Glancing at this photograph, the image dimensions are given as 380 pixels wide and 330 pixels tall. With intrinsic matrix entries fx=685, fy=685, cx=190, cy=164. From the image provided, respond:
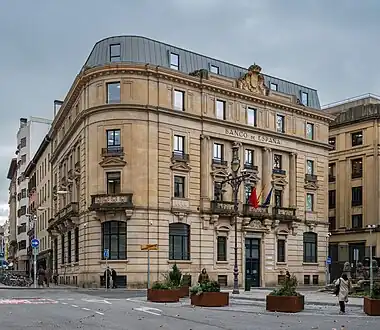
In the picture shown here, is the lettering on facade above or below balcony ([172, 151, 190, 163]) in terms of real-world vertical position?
above

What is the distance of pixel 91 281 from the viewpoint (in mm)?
53469

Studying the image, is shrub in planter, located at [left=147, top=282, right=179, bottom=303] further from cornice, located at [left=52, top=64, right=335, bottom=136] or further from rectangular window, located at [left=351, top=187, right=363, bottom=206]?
rectangular window, located at [left=351, top=187, right=363, bottom=206]

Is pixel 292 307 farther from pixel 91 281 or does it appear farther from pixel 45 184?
pixel 45 184

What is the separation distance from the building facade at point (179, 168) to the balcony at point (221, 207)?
0.29 feet

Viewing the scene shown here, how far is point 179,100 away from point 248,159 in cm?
938

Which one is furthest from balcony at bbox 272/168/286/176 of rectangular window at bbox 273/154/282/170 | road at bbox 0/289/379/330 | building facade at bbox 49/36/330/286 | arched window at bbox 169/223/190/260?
road at bbox 0/289/379/330

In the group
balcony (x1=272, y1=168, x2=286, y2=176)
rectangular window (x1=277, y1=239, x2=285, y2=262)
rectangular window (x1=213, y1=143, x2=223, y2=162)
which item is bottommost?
rectangular window (x1=277, y1=239, x2=285, y2=262)

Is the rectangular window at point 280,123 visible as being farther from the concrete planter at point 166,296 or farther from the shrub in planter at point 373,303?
the shrub in planter at point 373,303

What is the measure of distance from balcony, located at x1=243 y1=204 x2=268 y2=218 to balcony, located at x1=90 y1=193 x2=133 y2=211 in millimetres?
11871

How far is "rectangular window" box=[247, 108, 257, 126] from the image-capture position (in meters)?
60.9

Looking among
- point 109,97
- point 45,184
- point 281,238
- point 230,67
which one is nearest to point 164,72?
point 109,97

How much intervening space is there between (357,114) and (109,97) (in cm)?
3551

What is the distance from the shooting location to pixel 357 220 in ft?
256

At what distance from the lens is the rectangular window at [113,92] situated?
176ft
